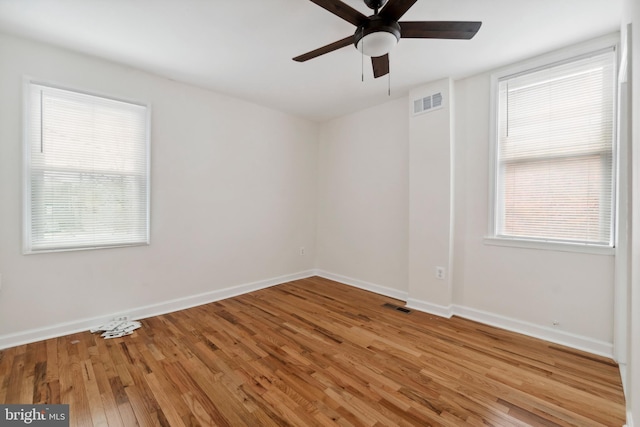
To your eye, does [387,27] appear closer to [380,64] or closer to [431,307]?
[380,64]

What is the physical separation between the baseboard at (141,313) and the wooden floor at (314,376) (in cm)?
9

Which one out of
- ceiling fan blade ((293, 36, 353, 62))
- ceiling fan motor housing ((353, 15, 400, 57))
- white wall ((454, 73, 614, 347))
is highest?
ceiling fan blade ((293, 36, 353, 62))

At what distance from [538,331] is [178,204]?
3898mm

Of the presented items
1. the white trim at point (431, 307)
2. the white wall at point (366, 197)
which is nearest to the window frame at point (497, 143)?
the white trim at point (431, 307)

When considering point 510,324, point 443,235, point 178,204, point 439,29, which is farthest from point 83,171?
point 510,324

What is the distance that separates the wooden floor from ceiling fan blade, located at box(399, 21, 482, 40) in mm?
2263

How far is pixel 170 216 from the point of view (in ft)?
10.1

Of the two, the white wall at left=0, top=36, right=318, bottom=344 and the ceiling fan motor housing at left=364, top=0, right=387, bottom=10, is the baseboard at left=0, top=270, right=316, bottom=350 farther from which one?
the ceiling fan motor housing at left=364, top=0, right=387, bottom=10

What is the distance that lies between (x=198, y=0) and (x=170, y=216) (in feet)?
6.95

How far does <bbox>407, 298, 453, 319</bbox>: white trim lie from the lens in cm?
300

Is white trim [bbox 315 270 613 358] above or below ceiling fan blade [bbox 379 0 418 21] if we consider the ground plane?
below

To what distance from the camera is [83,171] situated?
256 centimetres

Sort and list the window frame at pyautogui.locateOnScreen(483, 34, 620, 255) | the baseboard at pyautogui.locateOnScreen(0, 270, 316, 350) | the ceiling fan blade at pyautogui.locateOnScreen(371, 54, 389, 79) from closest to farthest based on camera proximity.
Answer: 1. the ceiling fan blade at pyautogui.locateOnScreen(371, 54, 389, 79)
2. the window frame at pyautogui.locateOnScreen(483, 34, 620, 255)
3. the baseboard at pyautogui.locateOnScreen(0, 270, 316, 350)

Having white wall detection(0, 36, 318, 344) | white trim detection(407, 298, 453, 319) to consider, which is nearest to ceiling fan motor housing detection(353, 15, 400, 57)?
white wall detection(0, 36, 318, 344)
